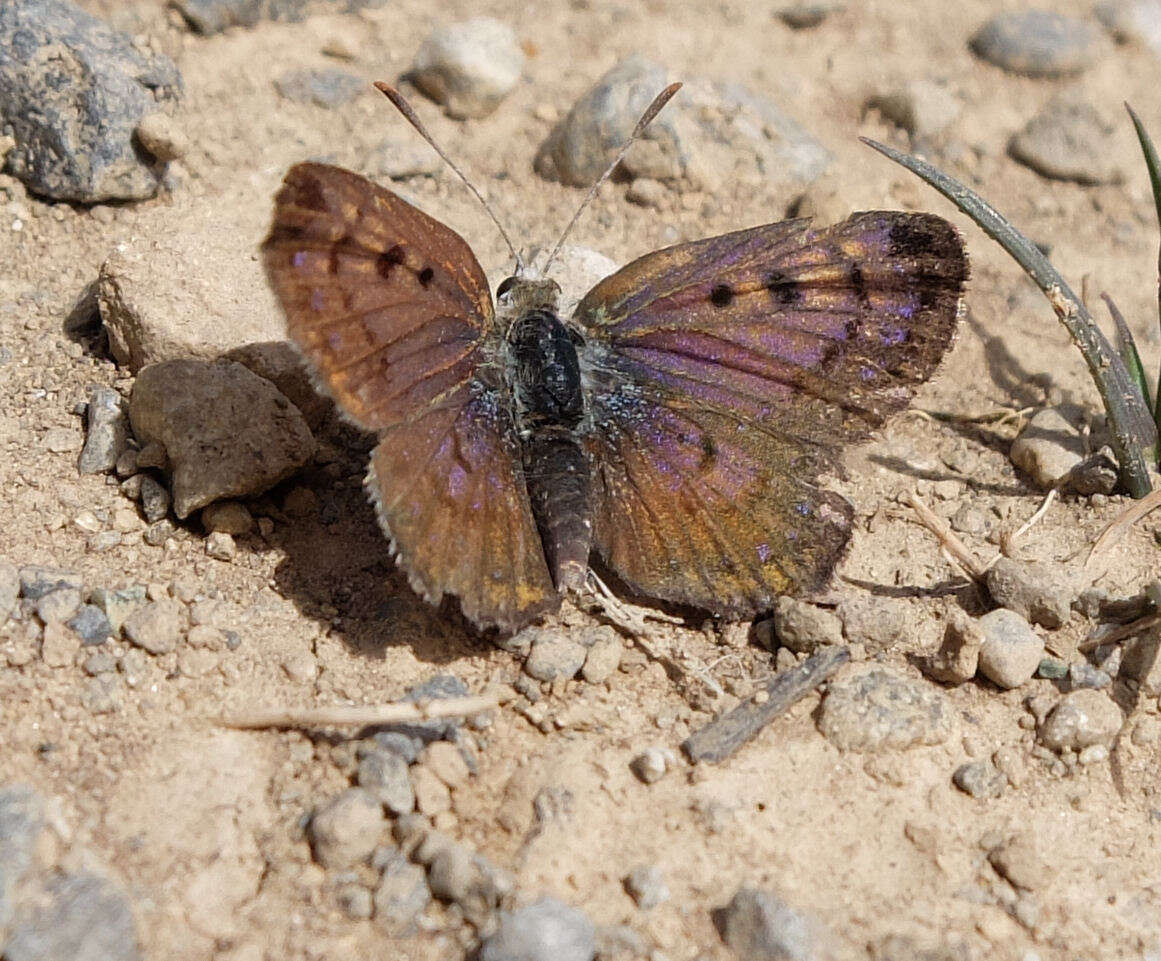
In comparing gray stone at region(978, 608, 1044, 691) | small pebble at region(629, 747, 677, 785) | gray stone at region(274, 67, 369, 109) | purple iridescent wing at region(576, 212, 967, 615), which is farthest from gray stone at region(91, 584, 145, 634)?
gray stone at region(274, 67, 369, 109)

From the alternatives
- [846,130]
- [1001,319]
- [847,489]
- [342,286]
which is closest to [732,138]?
[846,130]

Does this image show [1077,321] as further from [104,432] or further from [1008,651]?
[104,432]

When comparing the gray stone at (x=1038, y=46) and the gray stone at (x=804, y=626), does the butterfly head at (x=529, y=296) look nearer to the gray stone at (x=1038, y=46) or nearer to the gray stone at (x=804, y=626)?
the gray stone at (x=804, y=626)

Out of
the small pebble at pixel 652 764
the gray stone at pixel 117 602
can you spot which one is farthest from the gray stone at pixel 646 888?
the gray stone at pixel 117 602

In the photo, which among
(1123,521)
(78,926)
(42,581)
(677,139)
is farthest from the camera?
(677,139)

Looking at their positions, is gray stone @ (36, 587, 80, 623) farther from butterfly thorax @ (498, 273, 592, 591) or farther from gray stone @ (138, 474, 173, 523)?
butterfly thorax @ (498, 273, 592, 591)

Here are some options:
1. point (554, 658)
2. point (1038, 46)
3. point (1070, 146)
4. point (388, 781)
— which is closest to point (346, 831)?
point (388, 781)
